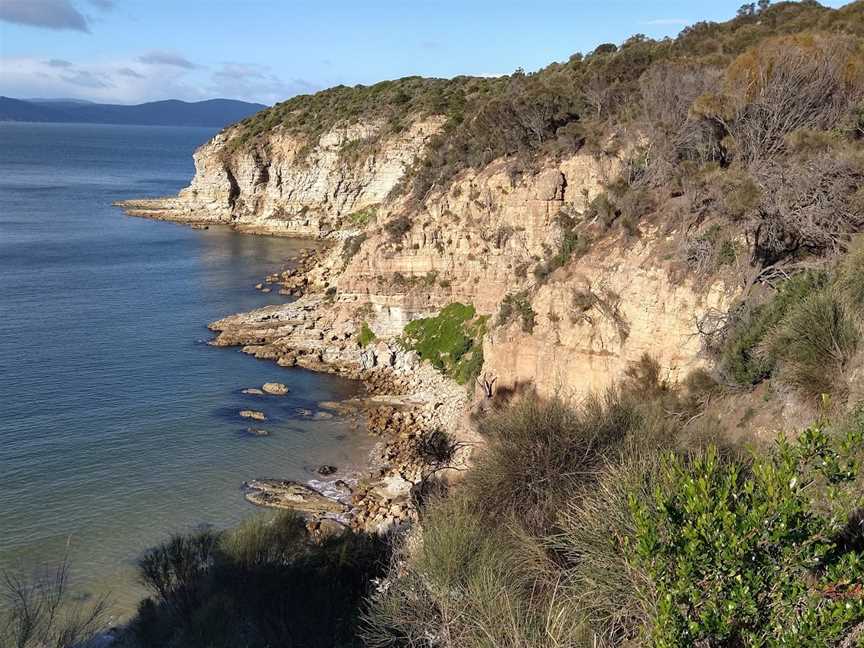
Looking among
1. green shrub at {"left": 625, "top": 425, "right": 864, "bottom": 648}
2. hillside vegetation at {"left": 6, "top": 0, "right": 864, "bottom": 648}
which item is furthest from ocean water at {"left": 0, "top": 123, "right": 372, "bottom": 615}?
green shrub at {"left": 625, "top": 425, "right": 864, "bottom": 648}

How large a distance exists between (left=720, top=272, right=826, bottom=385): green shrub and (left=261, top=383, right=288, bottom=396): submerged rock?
1995cm

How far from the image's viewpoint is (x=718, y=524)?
20.1 ft

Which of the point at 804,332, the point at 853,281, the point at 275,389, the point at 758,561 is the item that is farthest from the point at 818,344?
the point at 275,389

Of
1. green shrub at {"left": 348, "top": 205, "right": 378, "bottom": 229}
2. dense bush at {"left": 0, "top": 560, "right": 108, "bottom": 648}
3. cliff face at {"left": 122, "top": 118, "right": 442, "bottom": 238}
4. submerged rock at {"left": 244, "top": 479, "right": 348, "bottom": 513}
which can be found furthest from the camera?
cliff face at {"left": 122, "top": 118, "right": 442, "bottom": 238}

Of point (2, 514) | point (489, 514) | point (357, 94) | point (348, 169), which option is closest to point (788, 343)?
point (489, 514)

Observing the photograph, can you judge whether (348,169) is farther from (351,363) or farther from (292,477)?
(292,477)

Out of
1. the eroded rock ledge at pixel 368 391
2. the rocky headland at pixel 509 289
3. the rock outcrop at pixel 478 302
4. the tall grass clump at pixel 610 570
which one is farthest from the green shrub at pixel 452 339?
the tall grass clump at pixel 610 570

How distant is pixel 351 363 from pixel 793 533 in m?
28.9

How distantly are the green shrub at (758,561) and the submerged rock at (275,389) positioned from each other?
2582 centimetres

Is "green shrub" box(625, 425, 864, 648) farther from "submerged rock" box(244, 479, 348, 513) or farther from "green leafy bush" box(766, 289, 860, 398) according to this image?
"submerged rock" box(244, 479, 348, 513)

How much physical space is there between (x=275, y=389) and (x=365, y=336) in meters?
6.40

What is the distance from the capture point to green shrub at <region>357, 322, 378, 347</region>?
116 feet

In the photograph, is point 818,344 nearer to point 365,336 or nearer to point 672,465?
point 672,465

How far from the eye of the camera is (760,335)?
15070 millimetres
